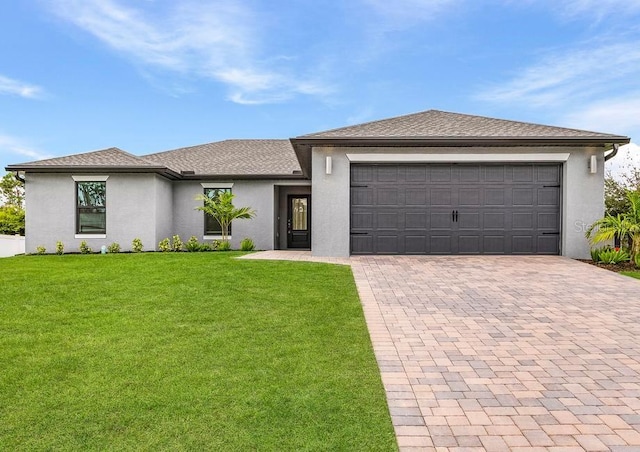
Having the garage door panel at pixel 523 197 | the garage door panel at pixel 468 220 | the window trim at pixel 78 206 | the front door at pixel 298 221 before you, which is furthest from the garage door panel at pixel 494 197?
the window trim at pixel 78 206

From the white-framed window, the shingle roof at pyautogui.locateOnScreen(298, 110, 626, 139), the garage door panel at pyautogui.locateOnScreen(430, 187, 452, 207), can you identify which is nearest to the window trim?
the white-framed window

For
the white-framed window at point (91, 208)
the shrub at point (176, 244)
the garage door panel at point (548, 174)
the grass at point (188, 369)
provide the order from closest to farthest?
the grass at point (188, 369)
the garage door panel at point (548, 174)
the white-framed window at point (91, 208)
the shrub at point (176, 244)

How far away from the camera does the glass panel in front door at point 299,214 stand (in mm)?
18031

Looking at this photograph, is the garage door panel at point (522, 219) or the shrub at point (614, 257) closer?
the shrub at point (614, 257)

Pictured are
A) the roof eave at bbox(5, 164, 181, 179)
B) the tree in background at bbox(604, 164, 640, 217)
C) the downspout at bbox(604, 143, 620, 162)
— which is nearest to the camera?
the downspout at bbox(604, 143, 620, 162)

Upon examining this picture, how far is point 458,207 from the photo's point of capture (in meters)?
11.9

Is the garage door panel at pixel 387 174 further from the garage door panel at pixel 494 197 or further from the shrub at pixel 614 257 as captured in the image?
the shrub at pixel 614 257

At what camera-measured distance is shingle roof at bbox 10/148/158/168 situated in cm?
1428

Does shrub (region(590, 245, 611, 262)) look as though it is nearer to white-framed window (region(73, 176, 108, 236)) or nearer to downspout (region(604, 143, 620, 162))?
downspout (region(604, 143, 620, 162))

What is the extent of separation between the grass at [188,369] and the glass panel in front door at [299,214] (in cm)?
1050

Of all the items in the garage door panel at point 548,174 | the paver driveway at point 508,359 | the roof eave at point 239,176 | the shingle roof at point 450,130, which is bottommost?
the paver driveway at point 508,359

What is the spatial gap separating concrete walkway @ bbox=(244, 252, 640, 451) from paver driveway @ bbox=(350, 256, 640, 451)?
0.01 m

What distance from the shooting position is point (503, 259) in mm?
11117

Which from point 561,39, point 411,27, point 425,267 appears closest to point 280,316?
point 425,267
